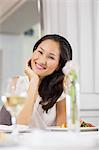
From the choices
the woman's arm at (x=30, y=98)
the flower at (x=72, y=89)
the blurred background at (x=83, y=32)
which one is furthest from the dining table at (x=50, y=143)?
the blurred background at (x=83, y=32)

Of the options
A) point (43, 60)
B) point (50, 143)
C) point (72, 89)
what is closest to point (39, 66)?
point (43, 60)

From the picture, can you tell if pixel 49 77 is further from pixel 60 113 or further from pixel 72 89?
pixel 72 89

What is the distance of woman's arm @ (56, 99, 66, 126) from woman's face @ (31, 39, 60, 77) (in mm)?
184

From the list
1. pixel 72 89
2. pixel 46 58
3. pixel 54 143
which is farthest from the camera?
pixel 46 58

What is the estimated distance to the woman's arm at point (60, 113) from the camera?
1718 mm

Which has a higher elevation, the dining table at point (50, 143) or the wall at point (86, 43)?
the wall at point (86, 43)

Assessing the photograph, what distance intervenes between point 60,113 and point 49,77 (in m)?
0.23

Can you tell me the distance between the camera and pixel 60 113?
1.76 m

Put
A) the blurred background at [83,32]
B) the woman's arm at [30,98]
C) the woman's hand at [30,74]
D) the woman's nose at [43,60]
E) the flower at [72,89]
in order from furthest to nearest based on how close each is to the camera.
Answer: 1. the blurred background at [83,32]
2. the woman's nose at [43,60]
3. the woman's hand at [30,74]
4. the woman's arm at [30,98]
5. the flower at [72,89]

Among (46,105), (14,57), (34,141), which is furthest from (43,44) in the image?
(14,57)

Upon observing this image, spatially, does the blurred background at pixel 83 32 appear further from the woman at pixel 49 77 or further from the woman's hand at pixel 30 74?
the woman's hand at pixel 30 74

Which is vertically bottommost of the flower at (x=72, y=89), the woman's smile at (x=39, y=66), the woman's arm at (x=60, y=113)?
the woman's arm at (x=60, y=113)

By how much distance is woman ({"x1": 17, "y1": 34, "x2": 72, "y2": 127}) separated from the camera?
67.9 inches

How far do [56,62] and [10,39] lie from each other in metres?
3.32
